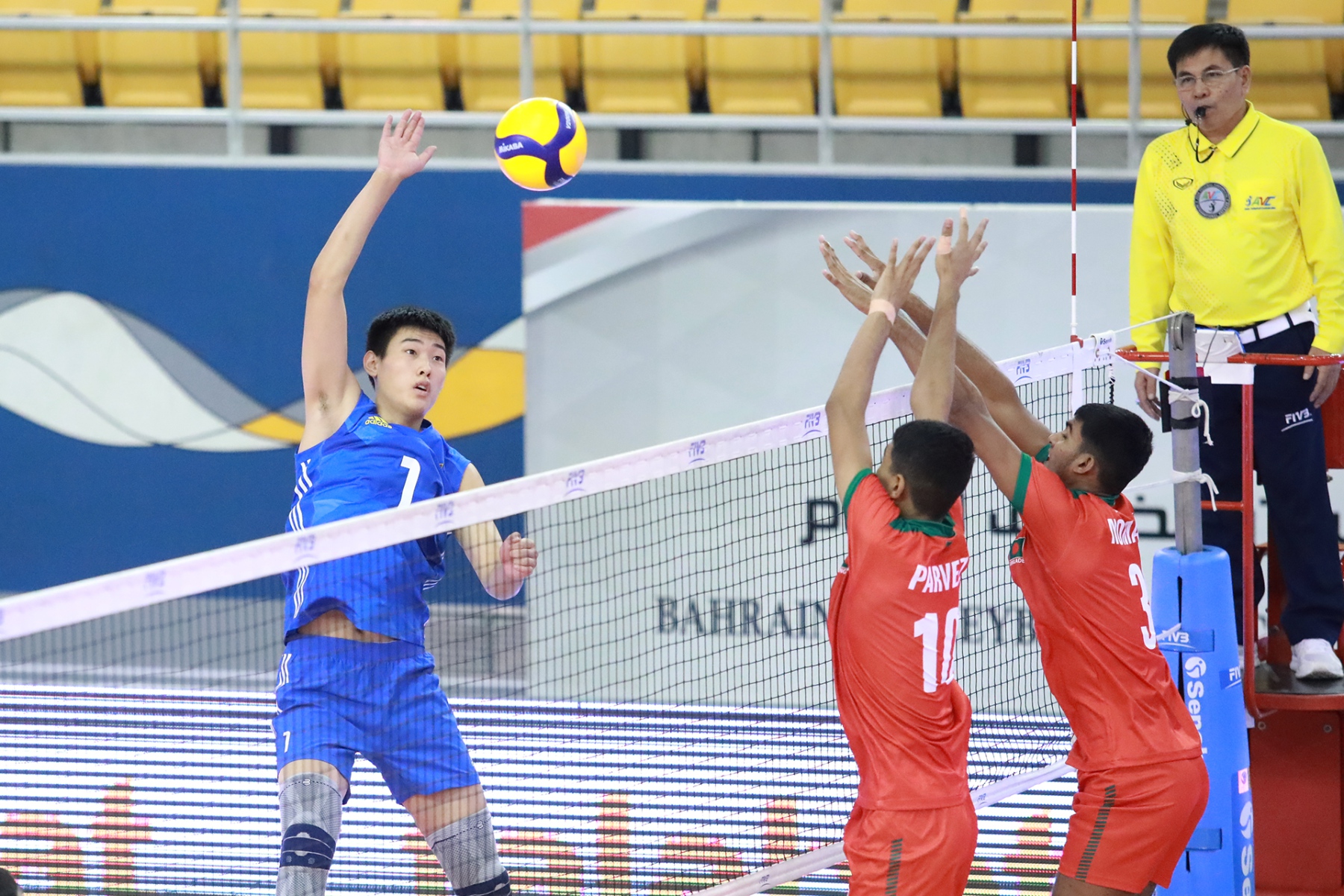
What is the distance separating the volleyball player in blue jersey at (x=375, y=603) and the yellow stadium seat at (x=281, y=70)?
599cm

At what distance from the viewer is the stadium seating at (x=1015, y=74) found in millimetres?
9430

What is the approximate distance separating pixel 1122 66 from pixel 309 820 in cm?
754

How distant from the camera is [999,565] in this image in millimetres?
8055

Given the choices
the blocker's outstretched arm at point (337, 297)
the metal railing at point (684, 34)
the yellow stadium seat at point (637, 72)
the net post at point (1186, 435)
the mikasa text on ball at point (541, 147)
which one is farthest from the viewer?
the yellow stadium seat at point (637, 72)

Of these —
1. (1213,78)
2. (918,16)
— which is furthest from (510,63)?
(1213,78)

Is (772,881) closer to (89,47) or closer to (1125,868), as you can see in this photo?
(1125,868)

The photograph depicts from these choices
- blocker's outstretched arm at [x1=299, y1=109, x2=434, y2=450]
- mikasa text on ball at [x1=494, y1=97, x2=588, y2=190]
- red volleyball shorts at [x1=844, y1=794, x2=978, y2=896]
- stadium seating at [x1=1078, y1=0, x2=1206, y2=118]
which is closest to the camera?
red volleyball shorts at [x1=844, y1=794, x2=978, y2=896]

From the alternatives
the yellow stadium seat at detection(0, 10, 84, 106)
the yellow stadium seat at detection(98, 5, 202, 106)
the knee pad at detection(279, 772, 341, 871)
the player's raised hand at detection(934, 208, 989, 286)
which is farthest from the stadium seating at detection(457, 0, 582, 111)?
the knee pad at detection(279, 772, 341, 871)

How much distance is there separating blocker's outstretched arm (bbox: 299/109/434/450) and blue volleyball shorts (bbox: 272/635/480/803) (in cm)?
73

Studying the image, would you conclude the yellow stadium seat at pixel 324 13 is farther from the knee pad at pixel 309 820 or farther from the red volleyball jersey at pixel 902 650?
the red volleyball jersey at pixel 902 650

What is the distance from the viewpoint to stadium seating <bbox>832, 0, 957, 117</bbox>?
9.63 m

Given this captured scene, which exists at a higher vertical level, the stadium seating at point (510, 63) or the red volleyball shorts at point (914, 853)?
the stadium seating at point (510, 63)

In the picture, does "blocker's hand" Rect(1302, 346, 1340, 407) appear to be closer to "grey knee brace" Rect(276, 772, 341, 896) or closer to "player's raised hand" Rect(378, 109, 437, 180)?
"player's raised hand" Rect(378, 109, 437, 180)

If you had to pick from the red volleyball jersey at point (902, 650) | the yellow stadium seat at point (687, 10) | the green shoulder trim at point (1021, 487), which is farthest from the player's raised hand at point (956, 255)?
the yellow stadium seat at point (687, 10)
